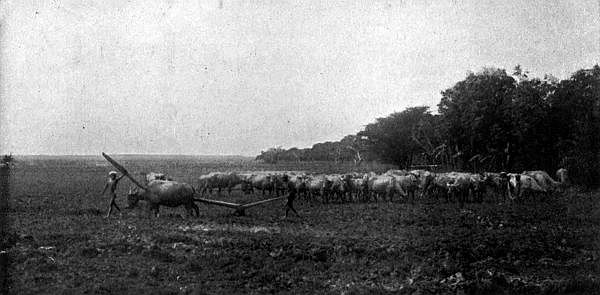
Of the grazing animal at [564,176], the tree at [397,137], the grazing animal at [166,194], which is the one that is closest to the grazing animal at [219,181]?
the grazing animal at [166,194]

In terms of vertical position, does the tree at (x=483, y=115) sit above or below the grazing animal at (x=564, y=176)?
above

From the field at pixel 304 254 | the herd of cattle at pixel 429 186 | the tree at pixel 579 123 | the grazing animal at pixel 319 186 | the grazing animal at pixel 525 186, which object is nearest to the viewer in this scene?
the field at pixel 304 254

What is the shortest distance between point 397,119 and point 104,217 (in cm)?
4570

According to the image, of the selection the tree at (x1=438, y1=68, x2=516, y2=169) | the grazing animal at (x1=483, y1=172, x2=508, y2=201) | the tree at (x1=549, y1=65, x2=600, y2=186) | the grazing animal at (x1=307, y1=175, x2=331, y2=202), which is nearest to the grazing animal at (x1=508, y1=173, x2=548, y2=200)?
the grazing animal at (x1=483, y1=172, x2=508, y2=201)

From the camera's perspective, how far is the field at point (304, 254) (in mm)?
9695

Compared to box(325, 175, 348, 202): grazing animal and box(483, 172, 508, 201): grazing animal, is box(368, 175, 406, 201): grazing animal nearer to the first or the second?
box(325, 175, 348, 202): grazing animal

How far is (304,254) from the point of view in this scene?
1185cm

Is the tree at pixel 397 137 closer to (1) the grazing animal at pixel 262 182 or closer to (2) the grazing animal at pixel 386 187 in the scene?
(1) the grazing animal at pixel 262 182

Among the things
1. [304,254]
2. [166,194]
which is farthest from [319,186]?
[304,254]

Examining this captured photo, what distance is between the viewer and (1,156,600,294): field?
9.70 meters

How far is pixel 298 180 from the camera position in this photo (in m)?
28.3

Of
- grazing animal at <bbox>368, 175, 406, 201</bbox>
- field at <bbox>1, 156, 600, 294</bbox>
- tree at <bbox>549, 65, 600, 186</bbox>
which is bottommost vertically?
field at <bbox>1, 156, 600, 294</bbox>

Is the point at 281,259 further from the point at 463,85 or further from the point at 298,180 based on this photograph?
the point at 463,85

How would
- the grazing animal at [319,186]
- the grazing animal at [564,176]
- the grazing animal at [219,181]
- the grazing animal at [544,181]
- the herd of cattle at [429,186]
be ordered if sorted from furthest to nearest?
1. the grazing animal at [219,181]
2. the grazing animal at [564,176]
3. the grazing animal at [544,181]
4. the grazing animal at [319,186]
5. the herd of cattle at [429,186]
